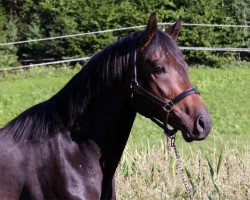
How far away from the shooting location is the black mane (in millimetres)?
3396

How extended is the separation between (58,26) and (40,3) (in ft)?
3.96

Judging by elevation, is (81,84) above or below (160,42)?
below

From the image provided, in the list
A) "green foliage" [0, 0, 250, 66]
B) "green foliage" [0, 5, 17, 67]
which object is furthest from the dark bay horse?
"green foliage" [0, 5, 17, 67]

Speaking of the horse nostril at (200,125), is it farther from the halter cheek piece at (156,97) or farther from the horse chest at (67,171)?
the horse chest at (67,171)

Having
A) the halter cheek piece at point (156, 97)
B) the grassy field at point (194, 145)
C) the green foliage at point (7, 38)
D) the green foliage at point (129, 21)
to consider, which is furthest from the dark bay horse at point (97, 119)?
the green foliage at point (7, 38)

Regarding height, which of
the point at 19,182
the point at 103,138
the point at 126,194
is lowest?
the point at 126,194

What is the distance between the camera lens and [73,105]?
3467 mm

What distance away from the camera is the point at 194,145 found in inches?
390

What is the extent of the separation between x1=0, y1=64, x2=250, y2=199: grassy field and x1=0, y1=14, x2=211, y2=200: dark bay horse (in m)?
2.05

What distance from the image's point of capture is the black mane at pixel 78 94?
340 centimetres

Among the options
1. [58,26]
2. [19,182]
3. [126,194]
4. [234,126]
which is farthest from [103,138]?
[58,26]

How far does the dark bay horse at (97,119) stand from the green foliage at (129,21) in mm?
16012

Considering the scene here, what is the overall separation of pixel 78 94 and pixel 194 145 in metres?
6.64

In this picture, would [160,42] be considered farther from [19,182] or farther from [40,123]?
[19,182]
